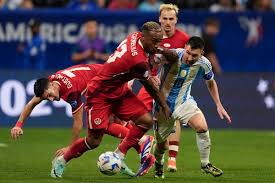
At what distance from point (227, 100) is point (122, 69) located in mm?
8976

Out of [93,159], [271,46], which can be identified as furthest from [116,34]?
[93,159]

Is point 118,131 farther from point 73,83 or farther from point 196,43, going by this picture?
point 196,43

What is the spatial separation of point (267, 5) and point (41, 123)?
24.5 ft

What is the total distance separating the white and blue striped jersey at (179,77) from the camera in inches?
507

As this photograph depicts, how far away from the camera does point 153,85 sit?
11.8m

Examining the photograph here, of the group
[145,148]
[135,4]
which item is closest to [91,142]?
[145,148]

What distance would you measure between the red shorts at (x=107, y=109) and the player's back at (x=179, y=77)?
69 centimetres

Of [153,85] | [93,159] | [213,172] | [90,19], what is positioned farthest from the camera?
[90,19]

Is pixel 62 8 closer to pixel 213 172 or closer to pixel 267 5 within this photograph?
pixel 267 5

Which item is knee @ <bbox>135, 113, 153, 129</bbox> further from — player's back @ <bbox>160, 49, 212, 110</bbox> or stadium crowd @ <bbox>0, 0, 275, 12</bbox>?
stadium crowd @ <bbox>0, 0, 275, 12</bbox>

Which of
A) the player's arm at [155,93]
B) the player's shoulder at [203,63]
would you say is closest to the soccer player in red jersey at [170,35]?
the player's shoulder at [203,63]

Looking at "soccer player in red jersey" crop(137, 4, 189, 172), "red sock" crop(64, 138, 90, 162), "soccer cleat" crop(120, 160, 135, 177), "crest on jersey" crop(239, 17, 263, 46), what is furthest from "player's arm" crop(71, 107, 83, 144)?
"crest on jersey" crop(239, 17, 263, 46)

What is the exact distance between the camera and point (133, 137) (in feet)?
40.9

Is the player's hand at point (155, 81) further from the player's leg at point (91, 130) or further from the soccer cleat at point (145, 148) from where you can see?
the soccer cleat at point (145, 148)
